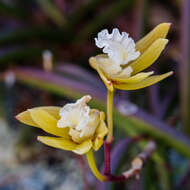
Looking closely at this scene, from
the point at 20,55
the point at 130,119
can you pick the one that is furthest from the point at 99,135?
the point at 20,55

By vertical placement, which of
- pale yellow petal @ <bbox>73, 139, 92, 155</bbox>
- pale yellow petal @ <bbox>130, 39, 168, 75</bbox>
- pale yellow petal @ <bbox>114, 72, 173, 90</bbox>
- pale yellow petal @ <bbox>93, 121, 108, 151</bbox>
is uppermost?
pale yellow petal @ <bbox>130, 39, 168, 75</bbox>

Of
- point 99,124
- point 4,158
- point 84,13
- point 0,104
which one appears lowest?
point 4,158

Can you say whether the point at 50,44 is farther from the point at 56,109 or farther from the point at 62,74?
the point at 56,109

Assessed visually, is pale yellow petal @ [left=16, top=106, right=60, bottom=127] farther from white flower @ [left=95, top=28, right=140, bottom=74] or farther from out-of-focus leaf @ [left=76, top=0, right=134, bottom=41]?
out-of-focus leaf @ [left=76, top=0, right=134, bottom=41]

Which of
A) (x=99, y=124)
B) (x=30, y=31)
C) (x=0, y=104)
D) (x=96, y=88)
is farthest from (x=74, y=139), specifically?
(x=0, y=104)

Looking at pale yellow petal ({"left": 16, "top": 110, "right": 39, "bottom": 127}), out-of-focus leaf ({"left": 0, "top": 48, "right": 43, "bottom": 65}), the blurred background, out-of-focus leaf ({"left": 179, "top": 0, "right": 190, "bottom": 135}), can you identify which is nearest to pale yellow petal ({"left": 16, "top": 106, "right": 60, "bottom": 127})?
pale yellow petal ({"left": 16, "top": 110, "right": 39, "bottom": 127})

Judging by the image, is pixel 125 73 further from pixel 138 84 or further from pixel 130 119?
pixel 130 119

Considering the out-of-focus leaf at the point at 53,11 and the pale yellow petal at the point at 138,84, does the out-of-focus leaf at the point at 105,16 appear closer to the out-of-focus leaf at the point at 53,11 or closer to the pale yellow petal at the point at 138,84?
the out-of-focus leaf at the point at 53,11

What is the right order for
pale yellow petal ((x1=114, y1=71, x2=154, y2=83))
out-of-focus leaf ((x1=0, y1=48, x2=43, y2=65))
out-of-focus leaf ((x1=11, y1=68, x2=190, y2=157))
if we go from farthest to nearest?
out-of-focus leaf ((x1=0, y1=48, x2=43, y2=65)), out-of-focus leaf ((x1=11, y1=68, x2=190, y2=157)), pale yellow petal ((x1=114, y1=71, x2=154, y2=83))
